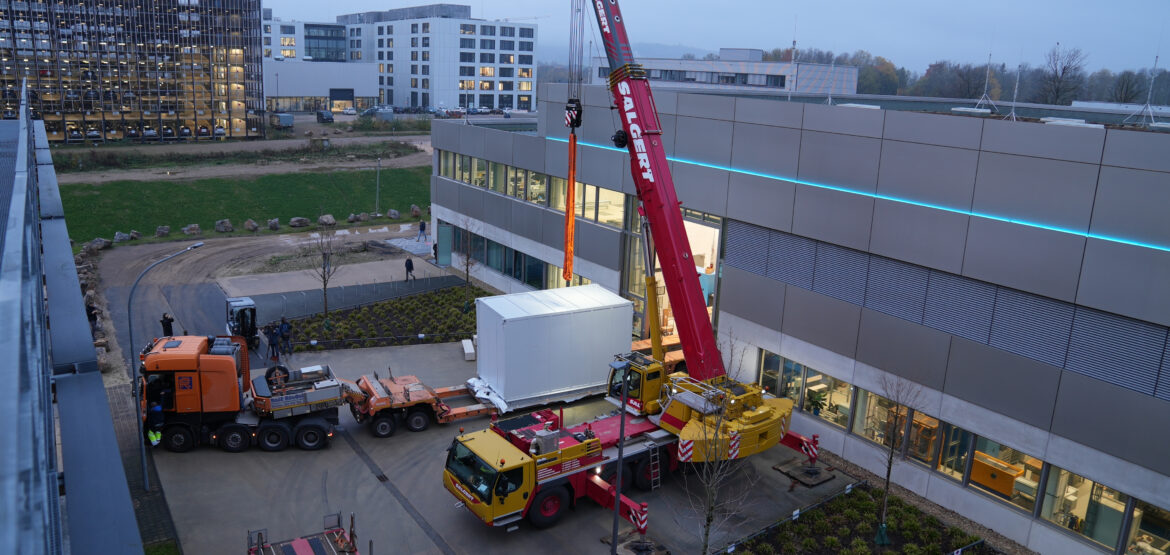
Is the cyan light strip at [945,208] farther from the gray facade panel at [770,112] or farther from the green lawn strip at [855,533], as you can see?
the green lawn strip at [855,533]

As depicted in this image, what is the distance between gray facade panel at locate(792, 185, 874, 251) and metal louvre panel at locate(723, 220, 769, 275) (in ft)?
4.76

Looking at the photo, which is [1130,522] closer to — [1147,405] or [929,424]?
[1147,405]

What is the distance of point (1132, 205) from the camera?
1594 cm

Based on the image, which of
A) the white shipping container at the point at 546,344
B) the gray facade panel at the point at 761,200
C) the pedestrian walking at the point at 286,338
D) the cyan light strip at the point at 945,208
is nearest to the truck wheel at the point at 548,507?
the white shipping container at the point at 546,344

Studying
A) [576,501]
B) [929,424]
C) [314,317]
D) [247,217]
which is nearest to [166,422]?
[576,501]

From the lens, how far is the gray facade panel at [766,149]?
74.2 feet

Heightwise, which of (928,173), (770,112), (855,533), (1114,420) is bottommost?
(855,533)

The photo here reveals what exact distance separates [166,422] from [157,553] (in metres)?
4.89

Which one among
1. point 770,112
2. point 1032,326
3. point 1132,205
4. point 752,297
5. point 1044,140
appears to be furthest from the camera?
point 752,297

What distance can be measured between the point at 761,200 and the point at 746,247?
5.48ft

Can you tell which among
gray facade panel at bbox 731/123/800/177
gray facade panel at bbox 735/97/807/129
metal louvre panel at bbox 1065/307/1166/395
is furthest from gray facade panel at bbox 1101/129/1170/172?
gray facade panel at bbox 731/123/800/177

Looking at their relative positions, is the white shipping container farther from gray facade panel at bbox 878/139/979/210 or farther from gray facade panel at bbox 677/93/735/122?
gray facade panel at bbox 878/139/979/210

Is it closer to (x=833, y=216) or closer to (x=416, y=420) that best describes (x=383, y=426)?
(x=416, y=420)

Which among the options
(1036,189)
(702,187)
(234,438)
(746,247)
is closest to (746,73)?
(702,187)
